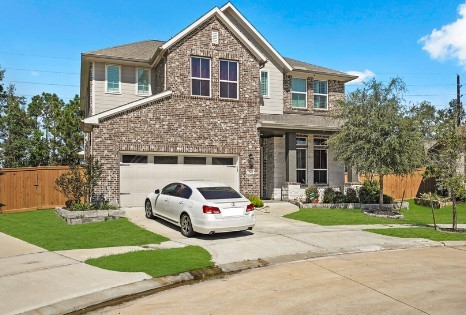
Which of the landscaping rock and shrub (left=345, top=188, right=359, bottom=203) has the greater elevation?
shrub (left=345, top=188, right=359, bottom=203)

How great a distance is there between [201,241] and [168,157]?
7447mm

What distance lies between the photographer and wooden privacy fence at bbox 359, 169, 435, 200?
82.6 ft

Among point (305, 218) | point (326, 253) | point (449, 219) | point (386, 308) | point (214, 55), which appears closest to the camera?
point (386, 308)

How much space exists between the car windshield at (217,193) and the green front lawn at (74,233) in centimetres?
170

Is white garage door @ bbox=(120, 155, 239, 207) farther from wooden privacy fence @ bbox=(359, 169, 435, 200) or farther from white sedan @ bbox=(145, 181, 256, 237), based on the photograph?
wooden privacy fence @ bbox=(359, 169, 435, 200)

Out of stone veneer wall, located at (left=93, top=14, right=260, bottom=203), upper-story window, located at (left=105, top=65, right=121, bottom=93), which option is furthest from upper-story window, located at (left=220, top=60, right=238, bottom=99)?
upper-story window, located at (left=105, top=65, right=121, bottom=93)

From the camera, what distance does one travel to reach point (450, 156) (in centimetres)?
1370

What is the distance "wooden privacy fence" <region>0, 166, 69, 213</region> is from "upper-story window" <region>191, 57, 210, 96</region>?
7.22 meters

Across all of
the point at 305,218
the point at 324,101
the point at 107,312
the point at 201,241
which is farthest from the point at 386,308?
the point at 324,101

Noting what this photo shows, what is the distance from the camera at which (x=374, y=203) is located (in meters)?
20.4

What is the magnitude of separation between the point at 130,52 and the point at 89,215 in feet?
33.4

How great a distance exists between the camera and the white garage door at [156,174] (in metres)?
17.2

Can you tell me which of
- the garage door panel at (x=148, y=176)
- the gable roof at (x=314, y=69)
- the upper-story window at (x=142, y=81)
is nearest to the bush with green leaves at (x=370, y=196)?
the gable roof at (x=314, y=69)

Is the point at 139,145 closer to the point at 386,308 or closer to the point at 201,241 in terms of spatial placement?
the point at 201,241
